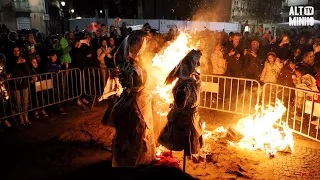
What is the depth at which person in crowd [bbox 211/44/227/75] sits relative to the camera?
10055 millimetres

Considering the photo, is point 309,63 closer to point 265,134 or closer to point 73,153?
point 265,134

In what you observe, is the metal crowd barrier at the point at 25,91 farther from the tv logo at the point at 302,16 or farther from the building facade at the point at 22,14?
the building facade at the point at 22,14

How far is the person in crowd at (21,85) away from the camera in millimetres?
8361

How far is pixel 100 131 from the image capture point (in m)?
7.86

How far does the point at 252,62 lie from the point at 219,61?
44.2 inches

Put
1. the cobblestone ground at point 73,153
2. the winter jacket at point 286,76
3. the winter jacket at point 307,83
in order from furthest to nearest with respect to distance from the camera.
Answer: the winter jacket at point 286,76 < the winter jacket at point 307,83 < the cobblestone ground at point 73,153

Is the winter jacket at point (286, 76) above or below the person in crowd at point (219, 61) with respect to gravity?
below

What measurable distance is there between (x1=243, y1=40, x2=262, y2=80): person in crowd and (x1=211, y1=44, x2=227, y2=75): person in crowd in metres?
0.77

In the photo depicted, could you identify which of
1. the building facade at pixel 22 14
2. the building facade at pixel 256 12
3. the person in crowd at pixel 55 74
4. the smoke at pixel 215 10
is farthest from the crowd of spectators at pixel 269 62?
the building facade at pixel 22 14

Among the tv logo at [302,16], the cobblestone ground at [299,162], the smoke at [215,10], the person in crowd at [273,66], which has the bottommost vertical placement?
the cobblestone ground at [299,162]

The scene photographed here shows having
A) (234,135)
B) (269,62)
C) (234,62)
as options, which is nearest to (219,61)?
(234,62)

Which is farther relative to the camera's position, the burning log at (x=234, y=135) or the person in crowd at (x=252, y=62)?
the person in crowd at (x=252, y=62)

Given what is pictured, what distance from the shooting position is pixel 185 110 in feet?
16.9

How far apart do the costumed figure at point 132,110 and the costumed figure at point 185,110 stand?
0.43m
